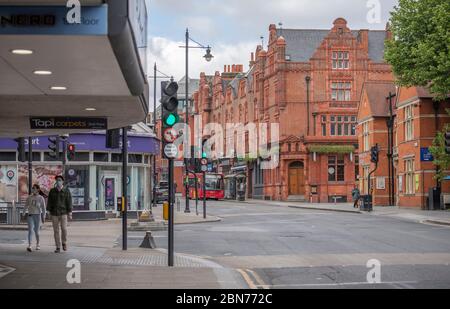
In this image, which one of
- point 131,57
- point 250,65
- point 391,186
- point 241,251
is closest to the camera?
point 131,57

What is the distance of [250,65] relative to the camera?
9650cm

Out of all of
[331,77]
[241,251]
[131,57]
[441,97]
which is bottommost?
[241,251]

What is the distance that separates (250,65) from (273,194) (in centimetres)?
2651

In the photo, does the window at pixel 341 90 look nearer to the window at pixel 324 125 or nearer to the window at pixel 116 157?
the window at pixel 324 125

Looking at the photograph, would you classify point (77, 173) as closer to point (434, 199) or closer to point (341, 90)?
point (434, 199)

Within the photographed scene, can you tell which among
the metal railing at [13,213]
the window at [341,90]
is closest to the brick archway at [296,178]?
the window at [341,90]

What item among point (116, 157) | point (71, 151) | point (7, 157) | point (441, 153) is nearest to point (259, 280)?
point (71, 151)

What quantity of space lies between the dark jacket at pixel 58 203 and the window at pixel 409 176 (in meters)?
33.5

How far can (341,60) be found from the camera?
73.2m

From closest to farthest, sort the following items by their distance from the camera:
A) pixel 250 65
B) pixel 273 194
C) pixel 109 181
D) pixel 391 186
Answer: pixel 109 181 → pixel 391 186 → pixel 273 194 → pixel 250 65

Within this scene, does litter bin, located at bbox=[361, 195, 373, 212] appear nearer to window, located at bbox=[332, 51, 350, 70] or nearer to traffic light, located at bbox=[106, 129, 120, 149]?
traffic light, located at bbox=[106, 129, 120, 149]

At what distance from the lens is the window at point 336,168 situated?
229 ft
